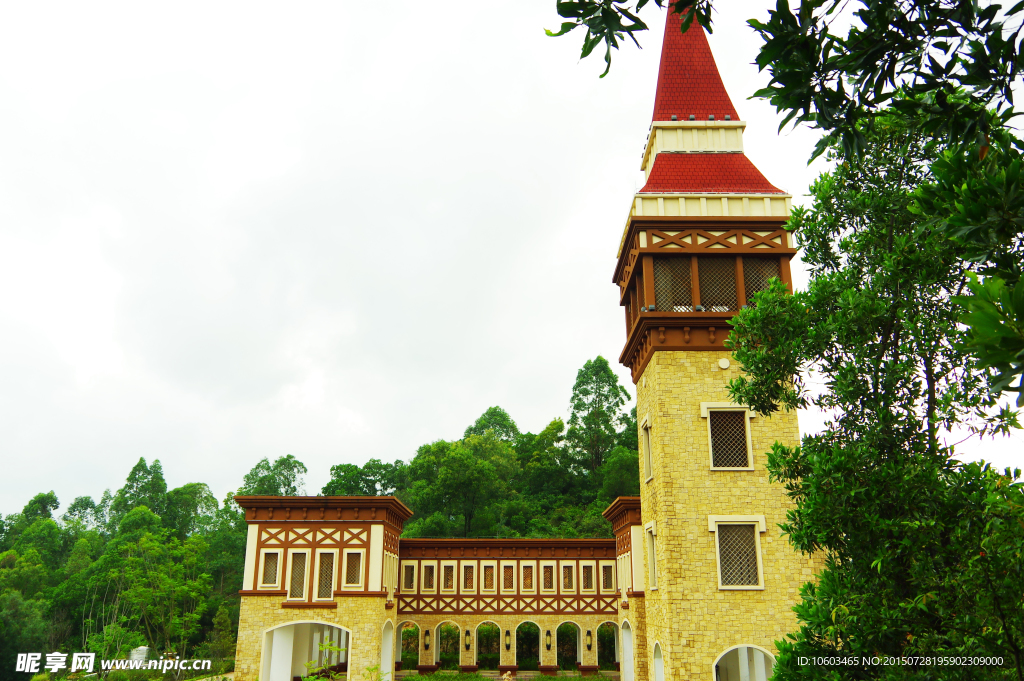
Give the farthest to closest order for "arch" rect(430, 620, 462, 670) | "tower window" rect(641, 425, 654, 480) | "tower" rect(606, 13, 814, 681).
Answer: "arch" rect(430, 620, 462, 670), "tower window" rect(641, 425, 654, 480), "tower" rect(606, 13, 814, 681)

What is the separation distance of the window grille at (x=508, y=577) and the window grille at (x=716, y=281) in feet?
55.5

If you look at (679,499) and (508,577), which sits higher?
(679,499)

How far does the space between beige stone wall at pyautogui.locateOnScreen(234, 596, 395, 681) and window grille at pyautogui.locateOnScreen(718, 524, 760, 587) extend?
12.2 meters

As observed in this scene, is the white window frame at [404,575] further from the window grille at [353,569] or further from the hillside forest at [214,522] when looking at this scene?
the hillside forest at [214,522]

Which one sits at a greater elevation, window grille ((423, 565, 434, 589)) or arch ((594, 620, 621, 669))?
window grille ((423, 565, 434, 589))

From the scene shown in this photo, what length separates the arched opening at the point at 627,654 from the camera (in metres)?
22.9

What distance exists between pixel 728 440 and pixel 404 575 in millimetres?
17523

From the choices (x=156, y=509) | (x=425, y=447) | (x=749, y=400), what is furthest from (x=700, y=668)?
(x=156, y=509)

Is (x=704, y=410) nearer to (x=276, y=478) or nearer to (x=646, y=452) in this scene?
(x=646, y=452)

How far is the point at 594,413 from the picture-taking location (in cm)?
5319

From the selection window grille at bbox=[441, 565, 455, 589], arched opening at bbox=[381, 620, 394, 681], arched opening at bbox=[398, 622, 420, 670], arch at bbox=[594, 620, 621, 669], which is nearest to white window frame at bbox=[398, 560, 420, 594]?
window grille at bbox=[441, 565, 455, 589]

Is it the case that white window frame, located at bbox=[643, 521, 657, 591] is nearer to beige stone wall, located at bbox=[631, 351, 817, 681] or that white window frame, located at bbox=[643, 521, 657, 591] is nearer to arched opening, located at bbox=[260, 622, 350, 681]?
beige stone wall, located at bbox=[631, 351, 817, 681]

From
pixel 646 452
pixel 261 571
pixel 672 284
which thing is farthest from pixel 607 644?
pixel 672 284

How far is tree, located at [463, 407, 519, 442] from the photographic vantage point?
59688 millimetres
